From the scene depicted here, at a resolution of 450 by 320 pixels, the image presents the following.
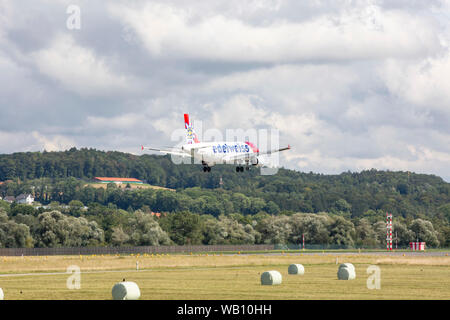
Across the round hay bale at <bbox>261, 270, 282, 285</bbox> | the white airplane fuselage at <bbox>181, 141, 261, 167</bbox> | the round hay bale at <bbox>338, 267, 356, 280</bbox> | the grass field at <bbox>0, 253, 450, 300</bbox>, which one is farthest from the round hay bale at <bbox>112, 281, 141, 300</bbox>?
the white airplane fuselage at <bbox>181, 141, 261, 167</bbox>

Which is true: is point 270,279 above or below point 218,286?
above

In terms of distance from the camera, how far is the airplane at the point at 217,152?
108m

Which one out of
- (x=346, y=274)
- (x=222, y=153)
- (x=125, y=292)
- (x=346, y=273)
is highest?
(x=222, y=153)

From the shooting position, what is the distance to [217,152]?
10975cm

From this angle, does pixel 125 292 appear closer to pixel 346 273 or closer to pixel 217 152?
pixel 346 273

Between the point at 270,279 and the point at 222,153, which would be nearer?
the point at 270,279

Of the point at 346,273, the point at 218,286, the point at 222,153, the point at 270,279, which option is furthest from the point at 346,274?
the point at 222,153

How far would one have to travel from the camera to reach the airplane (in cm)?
10831

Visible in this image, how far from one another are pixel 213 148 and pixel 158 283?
104 ft

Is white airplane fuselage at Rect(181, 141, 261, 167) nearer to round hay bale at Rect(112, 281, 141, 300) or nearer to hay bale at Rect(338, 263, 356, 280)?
hay bale at Rect(338, 263, 356, 280)

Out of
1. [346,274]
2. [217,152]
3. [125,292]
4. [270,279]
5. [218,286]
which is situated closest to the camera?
[125,292]
